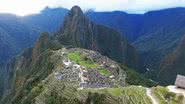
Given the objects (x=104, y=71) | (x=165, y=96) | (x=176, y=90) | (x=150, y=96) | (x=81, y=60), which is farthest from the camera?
(x=81, y=60)

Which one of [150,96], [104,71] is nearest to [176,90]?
[150,96]

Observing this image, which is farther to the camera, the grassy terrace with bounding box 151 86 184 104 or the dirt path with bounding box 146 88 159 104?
the dirt path with bounding box 146 88 159 104

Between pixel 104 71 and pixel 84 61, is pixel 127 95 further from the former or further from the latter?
pixel 84 61

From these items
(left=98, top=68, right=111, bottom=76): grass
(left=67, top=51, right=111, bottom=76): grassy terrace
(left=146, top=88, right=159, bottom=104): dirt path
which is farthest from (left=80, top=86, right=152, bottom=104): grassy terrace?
(left=67, top=51, right=111, bottom=76): grassy terrace

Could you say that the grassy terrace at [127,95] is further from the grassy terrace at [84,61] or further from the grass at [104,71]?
the grassy terrace at [84,61]

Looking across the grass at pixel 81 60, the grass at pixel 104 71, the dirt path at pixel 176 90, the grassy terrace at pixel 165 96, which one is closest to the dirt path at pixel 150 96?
the grassy terrace at pixel 165 96

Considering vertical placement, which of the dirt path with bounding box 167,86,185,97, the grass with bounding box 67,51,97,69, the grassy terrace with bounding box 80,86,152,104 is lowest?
the grass with bounding box 67,51,97,69

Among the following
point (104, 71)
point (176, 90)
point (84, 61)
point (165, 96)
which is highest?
point (165, 96)

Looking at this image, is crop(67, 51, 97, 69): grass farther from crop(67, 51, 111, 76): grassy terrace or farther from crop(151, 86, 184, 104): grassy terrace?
crop(151, 86, 184, 104): grassy terrace
